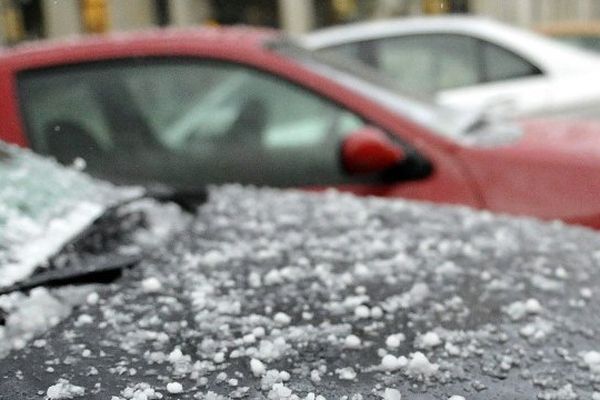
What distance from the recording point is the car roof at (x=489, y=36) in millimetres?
6535

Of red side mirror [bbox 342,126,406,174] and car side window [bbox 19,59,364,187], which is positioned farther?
car side window [bbox 19,59,364,187]

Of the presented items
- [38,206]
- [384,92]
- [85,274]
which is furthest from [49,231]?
[384,92]

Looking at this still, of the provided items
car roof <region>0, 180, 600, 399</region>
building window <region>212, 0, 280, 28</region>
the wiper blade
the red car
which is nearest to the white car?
the red car

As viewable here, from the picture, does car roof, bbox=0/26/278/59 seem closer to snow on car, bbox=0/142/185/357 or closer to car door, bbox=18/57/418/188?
car door, bbox=18/57/418/188

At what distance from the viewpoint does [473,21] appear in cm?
670

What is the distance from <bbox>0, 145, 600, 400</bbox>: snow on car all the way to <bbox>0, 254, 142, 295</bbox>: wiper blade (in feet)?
0.13

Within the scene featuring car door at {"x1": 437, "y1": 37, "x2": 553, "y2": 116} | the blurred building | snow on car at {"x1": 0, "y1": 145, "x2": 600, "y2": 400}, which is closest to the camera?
snow on car at {"x1": 0, "y1": 145, "x2": 600, "y2": 400}

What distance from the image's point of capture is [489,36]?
655cm

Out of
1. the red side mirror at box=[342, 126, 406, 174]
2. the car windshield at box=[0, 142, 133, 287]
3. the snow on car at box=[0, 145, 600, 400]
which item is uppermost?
the car windshield at box=[0, 142, 133, 287]

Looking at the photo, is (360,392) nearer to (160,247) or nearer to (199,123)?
(160,247)

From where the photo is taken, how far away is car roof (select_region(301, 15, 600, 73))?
654 cm

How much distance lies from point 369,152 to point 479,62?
11.2ft

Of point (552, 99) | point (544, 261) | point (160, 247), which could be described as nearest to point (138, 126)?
point (160, 247)

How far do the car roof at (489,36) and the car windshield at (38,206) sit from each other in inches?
154
